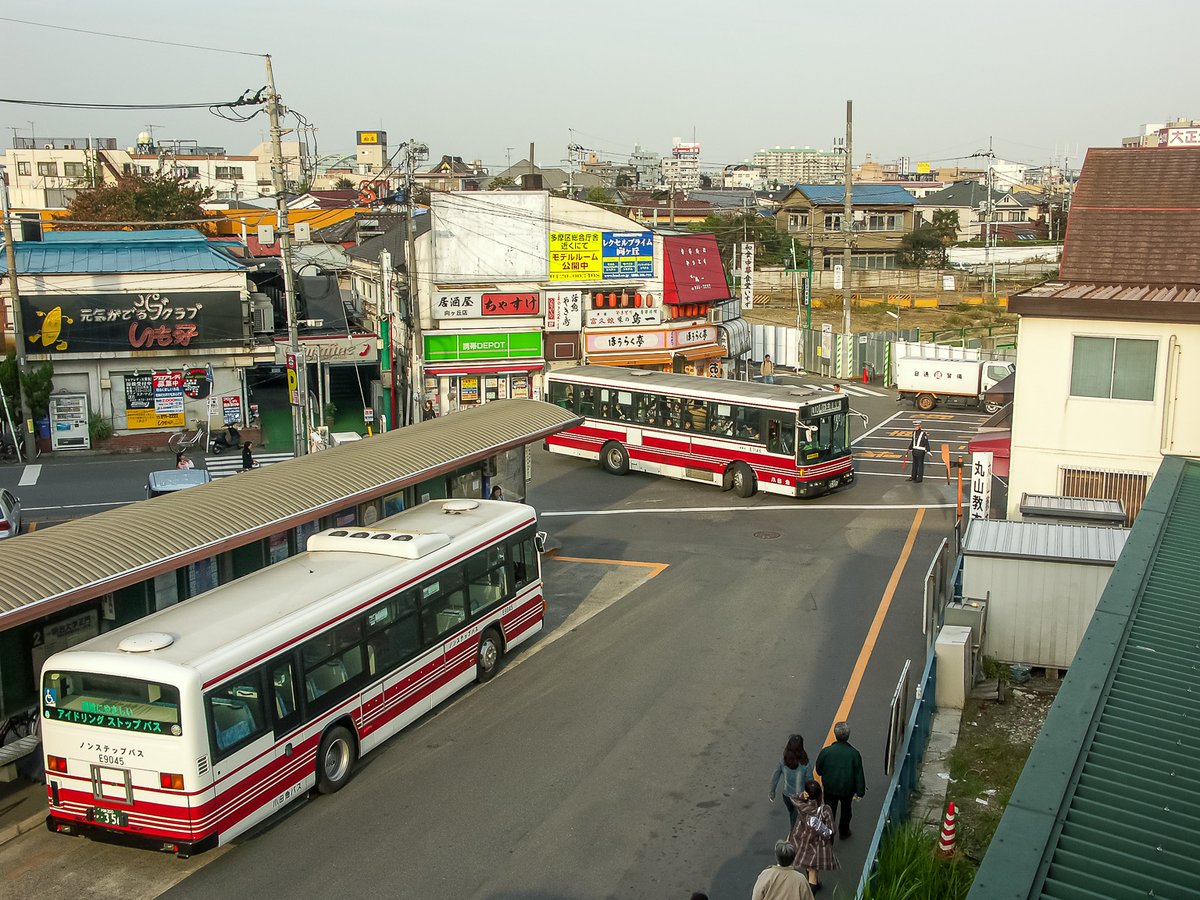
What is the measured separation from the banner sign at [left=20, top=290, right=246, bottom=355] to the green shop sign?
6557mm

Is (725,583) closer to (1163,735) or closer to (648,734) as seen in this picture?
(648,734)

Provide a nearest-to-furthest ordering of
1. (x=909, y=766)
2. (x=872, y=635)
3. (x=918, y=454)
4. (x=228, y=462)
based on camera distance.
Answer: (x=909, y=766), (x=872, y=635), (x=918, y=454), (x=228, y=462)

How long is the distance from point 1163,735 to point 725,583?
1348cm

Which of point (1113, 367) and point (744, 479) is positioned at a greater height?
point (1113, 367)

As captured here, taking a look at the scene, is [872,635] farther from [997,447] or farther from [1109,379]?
[997,447]

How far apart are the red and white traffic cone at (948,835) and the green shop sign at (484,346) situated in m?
30.9

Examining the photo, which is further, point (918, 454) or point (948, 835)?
point (918, 454)

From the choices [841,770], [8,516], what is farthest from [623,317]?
[841,770]

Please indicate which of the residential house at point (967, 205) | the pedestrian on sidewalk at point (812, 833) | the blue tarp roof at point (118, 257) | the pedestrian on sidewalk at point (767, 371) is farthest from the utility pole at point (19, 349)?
the residential house at point (967, 205)

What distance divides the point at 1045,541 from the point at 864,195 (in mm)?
78330

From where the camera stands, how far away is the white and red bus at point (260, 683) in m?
11.0

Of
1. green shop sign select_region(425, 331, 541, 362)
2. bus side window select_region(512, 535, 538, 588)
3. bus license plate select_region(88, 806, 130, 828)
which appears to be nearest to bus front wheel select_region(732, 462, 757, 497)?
bus side window select_region(512, 535, 538, 588)

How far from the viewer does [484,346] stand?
39.8m

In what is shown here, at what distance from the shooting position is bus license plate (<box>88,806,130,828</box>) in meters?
11.1
